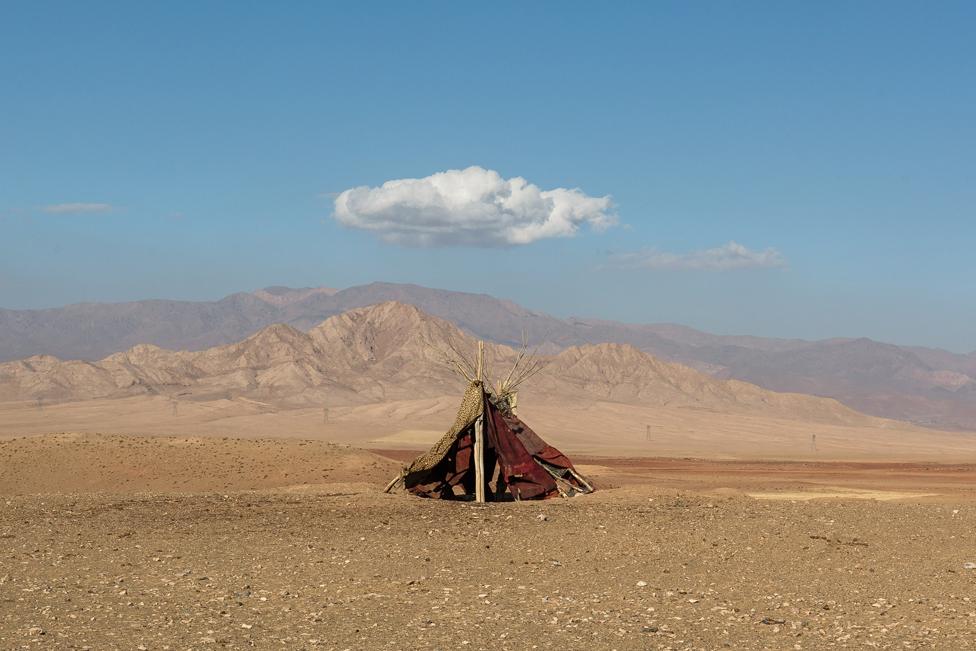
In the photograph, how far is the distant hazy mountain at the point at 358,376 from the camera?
341 feet

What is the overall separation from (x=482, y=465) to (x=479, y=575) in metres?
8.12

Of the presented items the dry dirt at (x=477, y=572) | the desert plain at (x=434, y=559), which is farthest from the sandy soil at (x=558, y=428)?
the dry dirt at (x=477, y=572)

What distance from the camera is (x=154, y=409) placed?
88.3m

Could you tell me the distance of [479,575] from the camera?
11898 millimetres

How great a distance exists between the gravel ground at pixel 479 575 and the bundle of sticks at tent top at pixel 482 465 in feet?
8.46

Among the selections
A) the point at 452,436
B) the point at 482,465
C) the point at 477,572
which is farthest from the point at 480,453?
the point at 477,572

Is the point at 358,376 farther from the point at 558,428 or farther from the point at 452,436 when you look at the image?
the point at 452,436

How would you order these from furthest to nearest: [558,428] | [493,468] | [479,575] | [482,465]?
[558,428] < [493,468] < [482,465] < [479,575]

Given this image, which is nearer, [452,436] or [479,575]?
[479,575]

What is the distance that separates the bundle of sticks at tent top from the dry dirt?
140cm

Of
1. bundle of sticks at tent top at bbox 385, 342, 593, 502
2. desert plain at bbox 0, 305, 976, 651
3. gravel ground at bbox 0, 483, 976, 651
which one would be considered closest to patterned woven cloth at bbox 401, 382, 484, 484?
bundle of sticks at tent top at bbox 385, 342, 593, 502

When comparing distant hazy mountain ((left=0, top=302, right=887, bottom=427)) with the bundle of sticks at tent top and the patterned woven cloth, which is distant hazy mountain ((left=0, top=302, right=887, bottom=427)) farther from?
the patterned woven cloth

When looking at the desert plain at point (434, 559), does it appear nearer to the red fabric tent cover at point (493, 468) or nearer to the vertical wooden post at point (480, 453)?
the vertical wooden post at point (480, 453)

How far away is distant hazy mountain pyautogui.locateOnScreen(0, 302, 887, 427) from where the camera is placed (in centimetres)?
10400
